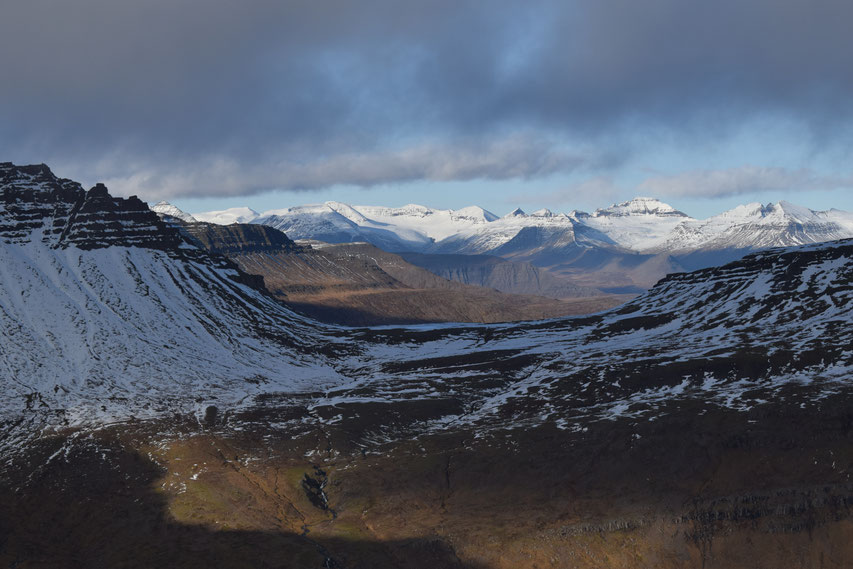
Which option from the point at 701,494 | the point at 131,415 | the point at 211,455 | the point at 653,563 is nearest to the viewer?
the point at 653,563

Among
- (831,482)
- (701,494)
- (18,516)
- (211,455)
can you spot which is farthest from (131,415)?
(831,482)

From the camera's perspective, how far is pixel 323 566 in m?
109

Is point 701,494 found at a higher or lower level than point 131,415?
lower

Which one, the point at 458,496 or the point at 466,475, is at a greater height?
the point at 466,475

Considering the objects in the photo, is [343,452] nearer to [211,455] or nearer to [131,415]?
[211,455]

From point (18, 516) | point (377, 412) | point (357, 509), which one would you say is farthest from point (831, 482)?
point (18, 516)

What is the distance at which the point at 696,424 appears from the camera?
461 ft

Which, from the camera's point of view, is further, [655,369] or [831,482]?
[655,369]

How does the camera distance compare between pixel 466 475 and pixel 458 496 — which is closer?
pixel 458 496

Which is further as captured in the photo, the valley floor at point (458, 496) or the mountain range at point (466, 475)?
the mountain range at point (466, 475)

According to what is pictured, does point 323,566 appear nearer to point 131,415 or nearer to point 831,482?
point 831,482

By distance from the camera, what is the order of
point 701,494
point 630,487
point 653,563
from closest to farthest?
point 653,563
point 701,494
point 630,487

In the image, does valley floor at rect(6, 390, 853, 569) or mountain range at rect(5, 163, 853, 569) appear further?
mountain range at rect(5, 163, 853, 569)

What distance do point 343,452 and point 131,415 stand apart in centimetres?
5494
